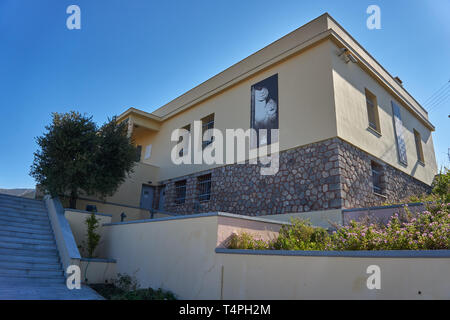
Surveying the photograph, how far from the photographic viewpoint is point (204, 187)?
12250mm

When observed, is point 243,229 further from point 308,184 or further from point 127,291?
point 308,184

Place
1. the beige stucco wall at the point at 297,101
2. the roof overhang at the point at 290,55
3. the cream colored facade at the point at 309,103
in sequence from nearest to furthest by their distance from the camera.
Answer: the beige stucco wall at the point at 297,101 < the cream colored facade at the point at 309,103 < the roof overhang at the point at 290,55

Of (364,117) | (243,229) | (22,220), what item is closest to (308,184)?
(364,117)

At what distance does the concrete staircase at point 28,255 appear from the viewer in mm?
5324

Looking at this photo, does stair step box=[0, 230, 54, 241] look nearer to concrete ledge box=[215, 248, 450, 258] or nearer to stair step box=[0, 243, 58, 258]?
stair step box=[0, 243, 58, 258]

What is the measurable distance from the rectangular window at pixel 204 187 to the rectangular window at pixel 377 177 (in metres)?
6.09

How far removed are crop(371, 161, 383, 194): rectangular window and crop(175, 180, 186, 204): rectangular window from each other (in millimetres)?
7597

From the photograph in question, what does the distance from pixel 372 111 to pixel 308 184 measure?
4.57 metres

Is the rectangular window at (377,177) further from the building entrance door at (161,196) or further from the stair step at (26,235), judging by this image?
the stair step at (26,235)

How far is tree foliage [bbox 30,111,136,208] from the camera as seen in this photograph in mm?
9609

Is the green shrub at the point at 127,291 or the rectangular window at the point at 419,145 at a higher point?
the rectangular window at the point at 419,145

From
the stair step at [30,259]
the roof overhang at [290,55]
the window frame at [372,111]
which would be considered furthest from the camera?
the window frame at [372,111]

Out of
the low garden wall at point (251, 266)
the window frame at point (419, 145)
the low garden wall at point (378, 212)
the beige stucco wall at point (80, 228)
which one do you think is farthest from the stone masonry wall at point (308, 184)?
the beige stucco wall at point (80, 228)

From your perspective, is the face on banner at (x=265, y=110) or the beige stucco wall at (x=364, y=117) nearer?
the beige stucco wall at (x=364, y=117)
